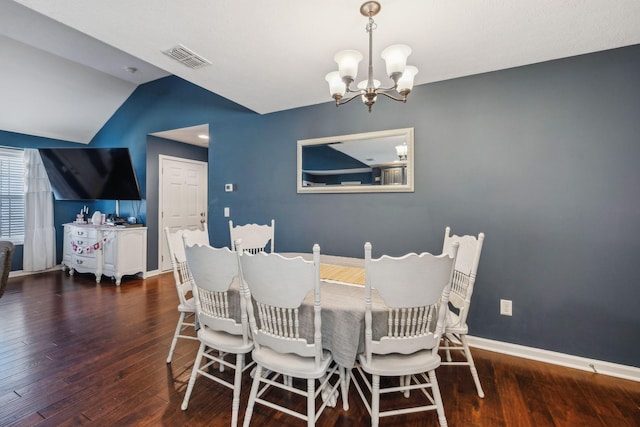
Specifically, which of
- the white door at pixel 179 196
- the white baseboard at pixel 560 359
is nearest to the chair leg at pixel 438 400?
the white baseboard at pixel 560 359

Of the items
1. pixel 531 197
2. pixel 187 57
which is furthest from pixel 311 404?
pixel 187 57

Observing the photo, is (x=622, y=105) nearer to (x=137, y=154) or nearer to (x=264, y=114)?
(x=264, y=114)

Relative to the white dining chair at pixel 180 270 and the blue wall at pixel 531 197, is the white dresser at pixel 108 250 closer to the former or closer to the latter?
the white dining chair at pixel 180 270

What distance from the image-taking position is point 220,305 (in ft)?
5.33

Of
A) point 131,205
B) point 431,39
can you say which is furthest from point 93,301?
point 431,39

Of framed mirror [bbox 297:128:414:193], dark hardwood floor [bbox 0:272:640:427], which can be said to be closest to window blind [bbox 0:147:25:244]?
dark hardwood floor [bbox 0:272:640:427]

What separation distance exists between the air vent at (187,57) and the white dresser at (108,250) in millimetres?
3159

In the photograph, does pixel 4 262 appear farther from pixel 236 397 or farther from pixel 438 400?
pixel 438 400

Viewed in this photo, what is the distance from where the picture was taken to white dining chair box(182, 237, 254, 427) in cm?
151

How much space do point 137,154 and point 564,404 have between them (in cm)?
589

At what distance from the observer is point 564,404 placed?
1736 millimetres

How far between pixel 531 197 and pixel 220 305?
2.53 metres

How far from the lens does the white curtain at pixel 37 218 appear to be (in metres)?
4.61

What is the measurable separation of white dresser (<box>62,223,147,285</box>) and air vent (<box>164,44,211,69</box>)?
3.16 m
